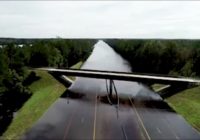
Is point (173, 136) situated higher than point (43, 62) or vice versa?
point (43, 62)

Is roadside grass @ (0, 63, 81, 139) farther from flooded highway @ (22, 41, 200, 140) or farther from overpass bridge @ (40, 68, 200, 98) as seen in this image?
overpass bridge @ (40, 68, 200, 98)

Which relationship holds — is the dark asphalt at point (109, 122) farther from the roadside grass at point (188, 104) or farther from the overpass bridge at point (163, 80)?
the overpass bridge at point (163, 80)

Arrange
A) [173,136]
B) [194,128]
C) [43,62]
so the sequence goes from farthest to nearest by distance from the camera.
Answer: [43,62]
[194,128]
[173,136]

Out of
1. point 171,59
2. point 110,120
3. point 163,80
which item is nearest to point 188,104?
point 163,80

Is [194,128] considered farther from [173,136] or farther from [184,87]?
[184,87]

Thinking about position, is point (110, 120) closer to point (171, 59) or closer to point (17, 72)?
point (17, 72)

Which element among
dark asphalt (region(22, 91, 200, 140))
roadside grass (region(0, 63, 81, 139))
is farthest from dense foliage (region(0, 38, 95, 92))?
dark asphalt (region(22, 91, 200, 140))

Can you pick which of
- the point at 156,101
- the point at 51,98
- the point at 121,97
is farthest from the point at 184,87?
the point at 51,98
